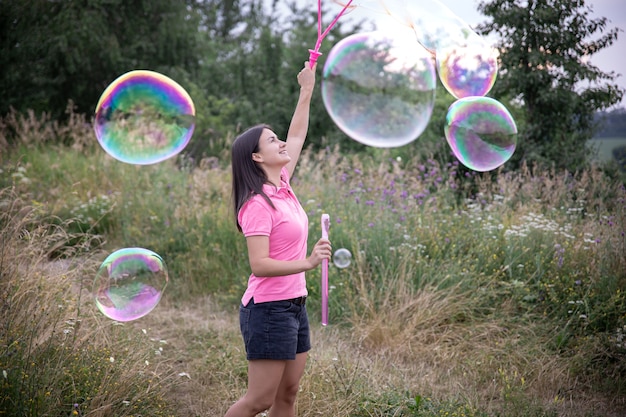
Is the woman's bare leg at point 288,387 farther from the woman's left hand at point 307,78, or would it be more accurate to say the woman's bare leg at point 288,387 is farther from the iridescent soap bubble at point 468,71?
the iridescent soap bubble at point 468,71

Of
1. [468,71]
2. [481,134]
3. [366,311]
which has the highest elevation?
[468,71]

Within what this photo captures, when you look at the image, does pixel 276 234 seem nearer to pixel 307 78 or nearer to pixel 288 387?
pixel 288 387

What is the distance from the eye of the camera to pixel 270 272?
8.27 ft

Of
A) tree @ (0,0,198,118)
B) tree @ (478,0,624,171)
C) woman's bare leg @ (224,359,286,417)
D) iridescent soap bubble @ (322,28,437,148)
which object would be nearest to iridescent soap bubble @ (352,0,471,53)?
iridescent soap bubble @ (322,28,437,148)

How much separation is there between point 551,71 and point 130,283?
7.70 metres

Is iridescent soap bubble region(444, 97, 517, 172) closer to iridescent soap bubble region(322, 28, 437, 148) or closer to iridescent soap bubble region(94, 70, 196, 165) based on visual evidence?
iridescent soap bubble region(322, 28, 437, 148)

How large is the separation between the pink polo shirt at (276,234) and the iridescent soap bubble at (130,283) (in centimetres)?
110

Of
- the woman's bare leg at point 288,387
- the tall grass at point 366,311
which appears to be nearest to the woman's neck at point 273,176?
the woman's bare leg at point 288,387

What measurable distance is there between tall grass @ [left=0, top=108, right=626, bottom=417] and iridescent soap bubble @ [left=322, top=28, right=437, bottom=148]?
1.19 metres

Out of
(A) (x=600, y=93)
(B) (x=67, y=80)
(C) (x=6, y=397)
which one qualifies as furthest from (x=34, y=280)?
(B) (x=67, y=80)

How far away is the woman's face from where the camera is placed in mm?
2721

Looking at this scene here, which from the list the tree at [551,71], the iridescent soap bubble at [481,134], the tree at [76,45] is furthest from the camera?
the tree at [76,45]

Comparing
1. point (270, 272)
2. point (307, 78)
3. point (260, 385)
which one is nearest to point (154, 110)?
Answer: point (307, 78)

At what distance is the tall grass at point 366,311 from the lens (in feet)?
10.7
